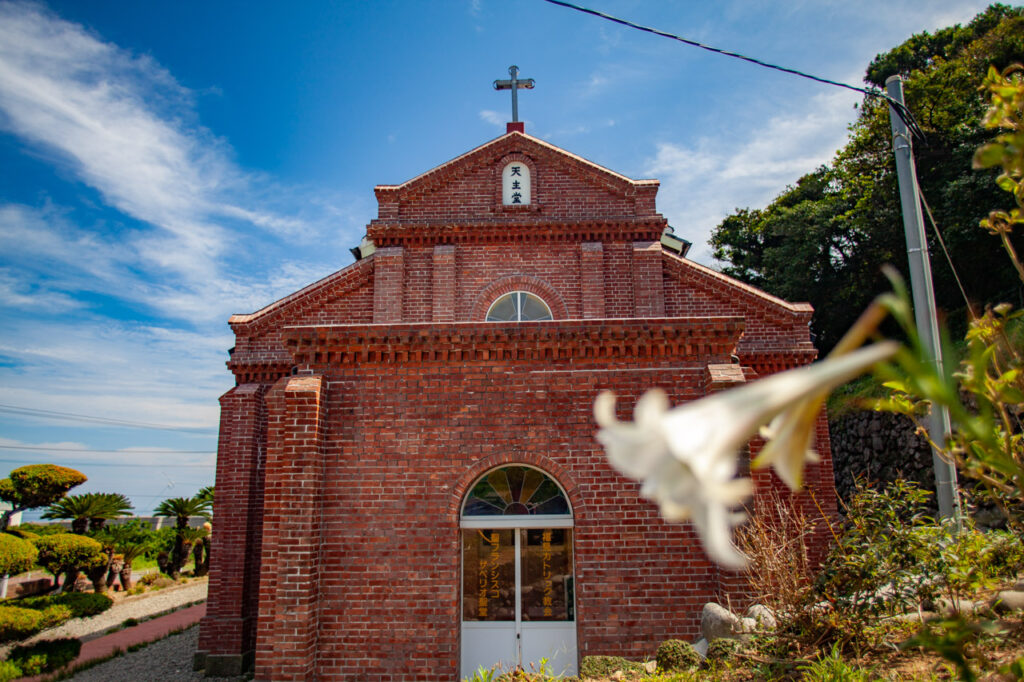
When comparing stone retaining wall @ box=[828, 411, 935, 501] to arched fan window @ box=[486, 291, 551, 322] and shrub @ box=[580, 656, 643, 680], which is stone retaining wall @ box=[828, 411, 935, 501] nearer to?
arched fan window @ box=[486, 291, 551, 322]

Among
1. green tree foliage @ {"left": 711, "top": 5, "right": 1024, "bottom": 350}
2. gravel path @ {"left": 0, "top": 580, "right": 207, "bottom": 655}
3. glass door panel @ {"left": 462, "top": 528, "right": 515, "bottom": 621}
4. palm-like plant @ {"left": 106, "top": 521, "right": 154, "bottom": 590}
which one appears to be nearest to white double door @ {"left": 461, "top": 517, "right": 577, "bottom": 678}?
glass door panel @ {"left": 462, "top": 528, "right": 515, "bottom": 621}

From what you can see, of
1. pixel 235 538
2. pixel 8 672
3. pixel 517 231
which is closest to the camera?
pixel 8 672

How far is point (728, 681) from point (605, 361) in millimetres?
4287

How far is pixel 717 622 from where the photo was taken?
7.41 m

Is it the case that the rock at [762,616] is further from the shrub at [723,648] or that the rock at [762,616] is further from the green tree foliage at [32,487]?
the green tree foliage at [32,487]

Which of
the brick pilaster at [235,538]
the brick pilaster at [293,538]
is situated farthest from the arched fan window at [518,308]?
the brick pilaster at [293,538]

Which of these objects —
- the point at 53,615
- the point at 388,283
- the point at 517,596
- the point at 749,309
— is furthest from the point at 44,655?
the point at 749,309

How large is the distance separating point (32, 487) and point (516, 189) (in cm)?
1779

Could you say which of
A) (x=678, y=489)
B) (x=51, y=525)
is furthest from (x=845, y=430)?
(x=51, y=525)

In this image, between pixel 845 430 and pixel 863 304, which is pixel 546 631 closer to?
pixel 845 430

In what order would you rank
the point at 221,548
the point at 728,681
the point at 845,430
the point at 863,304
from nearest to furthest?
the point at 728,681 < the point at 221,548 < the point at 845,430 < the point at 863,304

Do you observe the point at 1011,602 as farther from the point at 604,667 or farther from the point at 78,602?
the point at 78,602

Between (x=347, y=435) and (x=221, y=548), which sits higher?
(x=347, y=435)

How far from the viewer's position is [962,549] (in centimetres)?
514
